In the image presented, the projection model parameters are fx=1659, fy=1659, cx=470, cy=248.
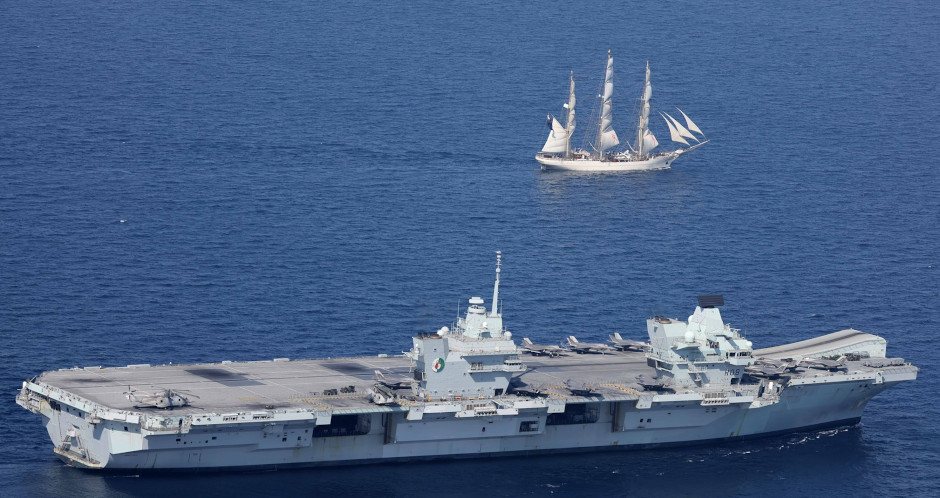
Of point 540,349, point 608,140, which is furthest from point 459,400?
point 608,140

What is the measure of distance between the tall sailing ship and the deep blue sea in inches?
77.6

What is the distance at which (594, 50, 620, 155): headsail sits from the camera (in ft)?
479

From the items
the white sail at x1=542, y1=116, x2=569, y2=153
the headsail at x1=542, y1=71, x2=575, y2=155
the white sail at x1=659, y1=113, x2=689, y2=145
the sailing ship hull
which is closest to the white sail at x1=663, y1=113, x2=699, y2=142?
the white sail at x1=659, y1=113, x2=689, y2=145

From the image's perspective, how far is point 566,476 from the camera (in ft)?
248

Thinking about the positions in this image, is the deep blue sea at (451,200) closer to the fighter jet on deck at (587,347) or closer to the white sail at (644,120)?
the white sail at (644,120)

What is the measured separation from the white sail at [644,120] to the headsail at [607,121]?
7.20 ft

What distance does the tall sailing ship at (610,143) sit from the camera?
139 metres

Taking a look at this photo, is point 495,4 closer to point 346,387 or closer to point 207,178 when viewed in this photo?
point 207,178

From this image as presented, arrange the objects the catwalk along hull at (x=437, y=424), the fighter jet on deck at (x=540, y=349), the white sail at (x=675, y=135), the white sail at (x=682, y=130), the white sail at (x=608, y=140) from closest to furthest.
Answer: the catwalk along hull at (x=437, y=424), the fighter jet on deck at (x=540, y=349), the white sail at (x=682, y=130), the white sail at (x=675, y=135), the white sail at (x=608, y=140)

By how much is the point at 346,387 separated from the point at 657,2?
110m

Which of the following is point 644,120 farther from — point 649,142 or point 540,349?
point 540,349

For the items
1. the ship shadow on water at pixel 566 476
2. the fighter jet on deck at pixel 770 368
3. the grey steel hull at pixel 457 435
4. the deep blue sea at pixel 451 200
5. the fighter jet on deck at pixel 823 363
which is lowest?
the ship shadow on water at pixel 566 476

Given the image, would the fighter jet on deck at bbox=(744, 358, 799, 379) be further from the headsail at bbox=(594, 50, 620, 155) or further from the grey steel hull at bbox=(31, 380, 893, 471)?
the headsail at bbox=(594, 50, 620, 155)

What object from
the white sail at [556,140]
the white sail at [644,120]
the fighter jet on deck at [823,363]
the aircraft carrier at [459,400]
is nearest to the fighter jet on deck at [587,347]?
the aircraft carrier at [459,400]
